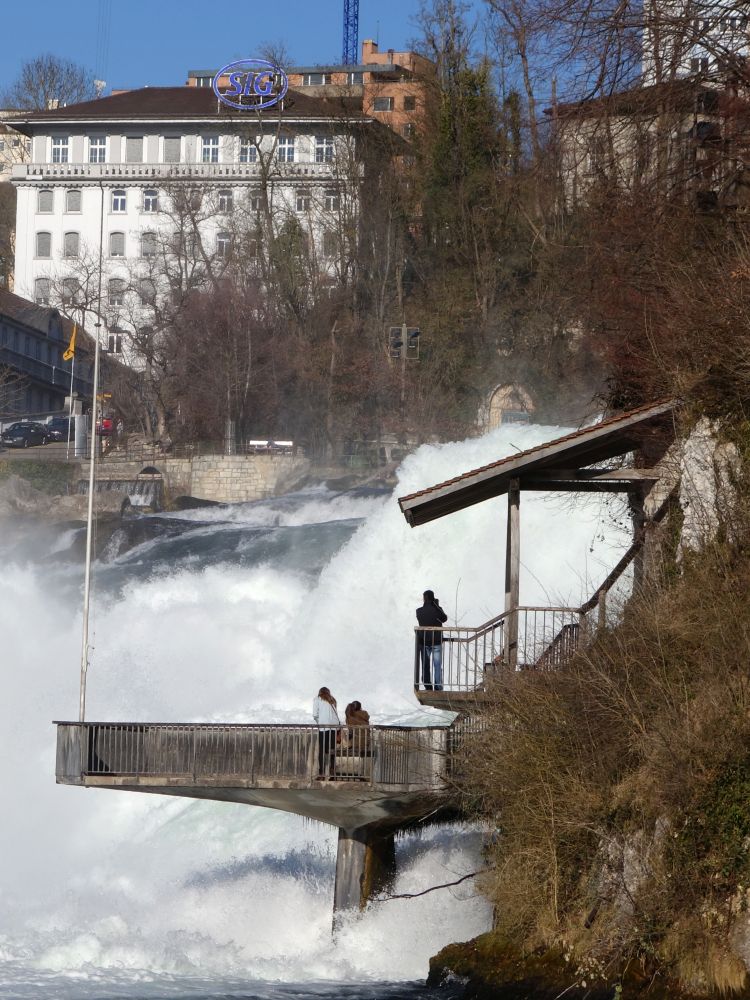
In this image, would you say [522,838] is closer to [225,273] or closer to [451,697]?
[451,697]

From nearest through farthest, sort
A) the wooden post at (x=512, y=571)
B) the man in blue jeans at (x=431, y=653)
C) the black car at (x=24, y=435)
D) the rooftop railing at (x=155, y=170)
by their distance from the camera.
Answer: the wooden post at (x=512, y=571), the man in blue jeans at (x=431, y=653), the black car at (x=24, y=435), the rooftop railing at (x=155, y=170)

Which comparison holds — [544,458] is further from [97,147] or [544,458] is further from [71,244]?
[97,147]

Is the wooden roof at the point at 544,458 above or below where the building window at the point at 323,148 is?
below

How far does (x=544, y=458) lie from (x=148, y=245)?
79.8 metres

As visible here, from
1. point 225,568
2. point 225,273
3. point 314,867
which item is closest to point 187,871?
point 314,867

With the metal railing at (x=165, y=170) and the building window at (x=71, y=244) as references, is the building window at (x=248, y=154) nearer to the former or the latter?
the metal railing at (x=165, y=170)

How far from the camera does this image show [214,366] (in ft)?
266

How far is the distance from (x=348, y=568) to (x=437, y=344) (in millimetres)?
31962

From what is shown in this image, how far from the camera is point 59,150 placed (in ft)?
347

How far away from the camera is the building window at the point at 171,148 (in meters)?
103

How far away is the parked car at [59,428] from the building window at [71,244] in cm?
2321

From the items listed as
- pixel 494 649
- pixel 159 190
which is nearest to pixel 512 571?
pixel 494 649

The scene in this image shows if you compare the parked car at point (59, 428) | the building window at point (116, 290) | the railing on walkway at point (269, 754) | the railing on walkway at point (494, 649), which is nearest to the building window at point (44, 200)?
the building window at point (116, 290)

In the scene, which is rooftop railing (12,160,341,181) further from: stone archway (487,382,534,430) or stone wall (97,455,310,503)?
stone wall (97,455,310,503)
